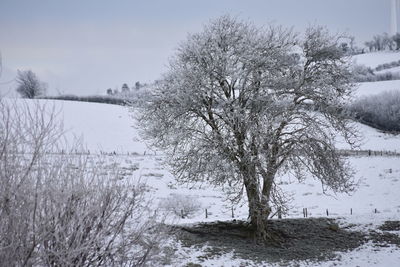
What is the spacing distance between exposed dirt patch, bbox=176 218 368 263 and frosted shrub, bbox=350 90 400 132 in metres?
34.8

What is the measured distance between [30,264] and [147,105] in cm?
884

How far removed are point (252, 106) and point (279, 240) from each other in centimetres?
526

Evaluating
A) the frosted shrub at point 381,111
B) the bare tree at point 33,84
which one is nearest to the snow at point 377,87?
the frosted shrub at point 381,111

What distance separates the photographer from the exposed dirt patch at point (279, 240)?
38.9 feet

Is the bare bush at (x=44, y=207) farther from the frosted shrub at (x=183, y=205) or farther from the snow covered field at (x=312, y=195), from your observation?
the frosted shrub at (x=183, y=205)

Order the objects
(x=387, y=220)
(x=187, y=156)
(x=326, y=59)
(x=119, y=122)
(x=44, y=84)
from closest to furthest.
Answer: (x=187, y=156), (x=326, y=59), (x=387, y=220), (x=119, y=122), (x=44, y=84)

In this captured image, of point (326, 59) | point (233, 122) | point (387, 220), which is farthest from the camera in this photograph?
point (387, 220)

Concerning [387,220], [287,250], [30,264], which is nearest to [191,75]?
[287,250]

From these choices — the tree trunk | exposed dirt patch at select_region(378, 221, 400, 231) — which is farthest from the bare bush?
exposed dirt patch at select_region(378, 221, 400, 231)

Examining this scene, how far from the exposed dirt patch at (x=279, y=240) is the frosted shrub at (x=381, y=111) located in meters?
34.8

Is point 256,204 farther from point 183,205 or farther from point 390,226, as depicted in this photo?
point 183,205

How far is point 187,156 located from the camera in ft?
41.8

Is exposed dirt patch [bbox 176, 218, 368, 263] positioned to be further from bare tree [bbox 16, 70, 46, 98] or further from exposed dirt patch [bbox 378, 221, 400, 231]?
bare tree [bbox 16, 70, 46, 98]

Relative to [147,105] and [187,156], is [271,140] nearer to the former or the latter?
[187,156]
